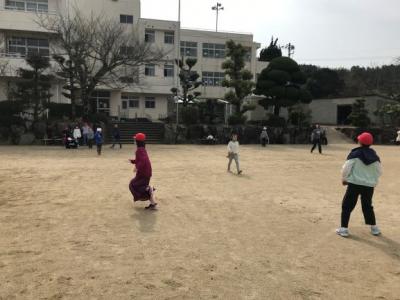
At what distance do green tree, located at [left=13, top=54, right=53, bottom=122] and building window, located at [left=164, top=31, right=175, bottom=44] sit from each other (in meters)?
17.0

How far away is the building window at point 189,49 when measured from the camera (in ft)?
151

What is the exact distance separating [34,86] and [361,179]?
25428mm

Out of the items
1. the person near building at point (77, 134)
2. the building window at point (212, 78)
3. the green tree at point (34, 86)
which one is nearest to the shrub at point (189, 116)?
the person near building at point (77, 134)

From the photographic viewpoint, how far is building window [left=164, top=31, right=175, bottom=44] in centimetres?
4356

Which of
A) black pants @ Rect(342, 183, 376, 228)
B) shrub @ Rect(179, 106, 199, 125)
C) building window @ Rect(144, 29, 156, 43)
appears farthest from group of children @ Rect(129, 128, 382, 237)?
building window @ Rect(144, 29, 156, 43)

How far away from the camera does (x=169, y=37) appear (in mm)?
43750

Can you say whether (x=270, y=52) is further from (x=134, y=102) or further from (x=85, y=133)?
(x=85, y=133)

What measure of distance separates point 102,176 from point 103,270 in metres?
8.17

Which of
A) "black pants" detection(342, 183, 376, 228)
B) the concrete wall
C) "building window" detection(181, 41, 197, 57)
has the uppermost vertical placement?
"building window" detection(181, 41, 197, 57)

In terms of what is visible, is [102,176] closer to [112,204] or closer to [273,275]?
[112,204]

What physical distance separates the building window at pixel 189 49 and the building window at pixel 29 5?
1371 centimetres

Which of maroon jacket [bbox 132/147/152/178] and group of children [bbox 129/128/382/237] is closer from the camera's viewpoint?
group of children [bbox 129/128/382/237]

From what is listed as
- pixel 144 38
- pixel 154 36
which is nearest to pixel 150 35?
pixel 154 36

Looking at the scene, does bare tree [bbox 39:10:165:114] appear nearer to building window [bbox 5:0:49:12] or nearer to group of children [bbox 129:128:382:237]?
building window [bbox 5:0:49:12]
